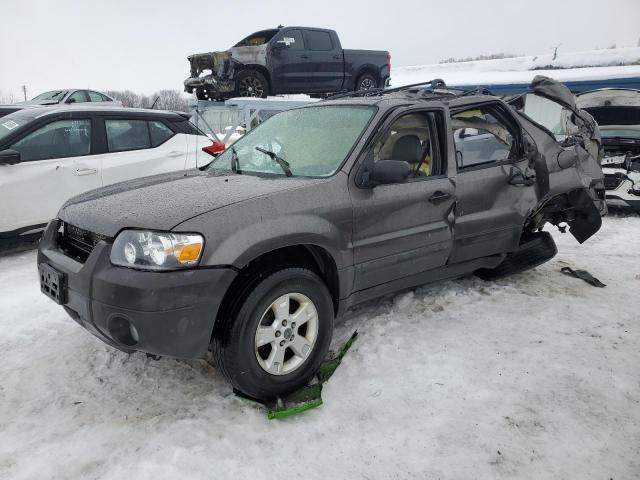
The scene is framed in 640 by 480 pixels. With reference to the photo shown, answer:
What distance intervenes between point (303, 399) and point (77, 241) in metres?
1.62

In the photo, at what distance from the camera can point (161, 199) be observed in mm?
2734

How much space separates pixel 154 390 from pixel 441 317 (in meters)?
2.13

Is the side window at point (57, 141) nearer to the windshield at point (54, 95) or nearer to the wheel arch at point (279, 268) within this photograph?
the wheel arch at point (279, 268)

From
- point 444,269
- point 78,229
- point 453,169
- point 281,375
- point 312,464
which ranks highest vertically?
point 453,169

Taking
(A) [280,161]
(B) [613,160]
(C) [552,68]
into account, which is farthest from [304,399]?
(C) [552,68]

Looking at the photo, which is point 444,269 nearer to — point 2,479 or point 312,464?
point 312,464

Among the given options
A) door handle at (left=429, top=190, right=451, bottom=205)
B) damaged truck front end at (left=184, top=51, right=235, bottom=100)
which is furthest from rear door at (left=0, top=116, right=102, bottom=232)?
damaged truck front end at (left=184, top=51, right=235, bottom=100)

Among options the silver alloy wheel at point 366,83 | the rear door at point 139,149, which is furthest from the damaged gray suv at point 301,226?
the silver alloy wheel at point 366,83

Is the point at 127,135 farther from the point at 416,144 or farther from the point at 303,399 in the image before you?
the point at 303,399

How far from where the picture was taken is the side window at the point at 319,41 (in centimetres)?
1195

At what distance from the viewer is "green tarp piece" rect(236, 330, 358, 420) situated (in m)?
2.55

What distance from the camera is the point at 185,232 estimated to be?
234 centimetres

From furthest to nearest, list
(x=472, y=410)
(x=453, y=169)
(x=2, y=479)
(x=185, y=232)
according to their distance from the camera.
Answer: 1. (x=453, y=169)
2. (x=472, y=410)
3. (x=185, y=232)
4. (x=2, y=479)

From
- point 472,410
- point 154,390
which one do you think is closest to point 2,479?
point 154,390
